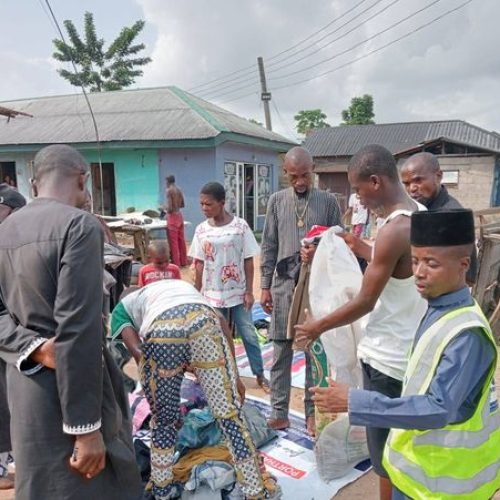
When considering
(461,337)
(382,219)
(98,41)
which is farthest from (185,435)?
(98,41)

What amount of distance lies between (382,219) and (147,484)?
1.87 metres

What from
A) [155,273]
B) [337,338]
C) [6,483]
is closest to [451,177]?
[155,273]

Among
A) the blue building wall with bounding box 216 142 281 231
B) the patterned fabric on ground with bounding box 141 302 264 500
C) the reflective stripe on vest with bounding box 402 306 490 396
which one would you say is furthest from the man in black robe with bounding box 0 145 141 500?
the blue building wall with bounding box 216 142 281 231

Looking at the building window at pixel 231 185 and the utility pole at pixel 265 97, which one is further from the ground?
the utility pole at pixel 265 97

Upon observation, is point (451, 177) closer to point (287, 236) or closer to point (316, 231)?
point (287, 236)

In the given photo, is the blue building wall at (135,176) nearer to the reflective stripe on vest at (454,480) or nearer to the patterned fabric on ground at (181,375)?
the patterned fabric on ground at (181,375)

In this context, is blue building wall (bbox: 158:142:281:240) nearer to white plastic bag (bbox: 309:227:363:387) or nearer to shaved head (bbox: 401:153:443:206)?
shaved head (bbox: 401:153:443:206)

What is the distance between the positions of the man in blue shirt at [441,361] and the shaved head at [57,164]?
1.24m

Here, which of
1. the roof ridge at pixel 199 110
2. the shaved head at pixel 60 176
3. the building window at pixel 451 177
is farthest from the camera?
the building window at pixel 451 177

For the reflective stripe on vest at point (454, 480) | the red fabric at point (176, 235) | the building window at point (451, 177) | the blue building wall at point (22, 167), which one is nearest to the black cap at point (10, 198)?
the reflective stripe on vest at point (454, 480)

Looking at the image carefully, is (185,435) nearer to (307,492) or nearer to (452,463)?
(307,492)

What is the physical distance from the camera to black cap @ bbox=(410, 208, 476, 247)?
1.42 m

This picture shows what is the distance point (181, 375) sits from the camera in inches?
96.0

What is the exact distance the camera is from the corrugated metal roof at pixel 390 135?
25922 millimetres
